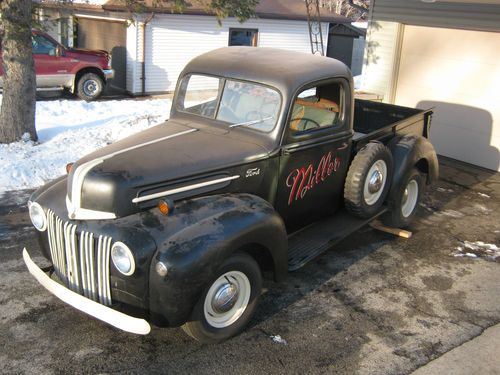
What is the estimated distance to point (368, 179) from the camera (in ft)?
18.7

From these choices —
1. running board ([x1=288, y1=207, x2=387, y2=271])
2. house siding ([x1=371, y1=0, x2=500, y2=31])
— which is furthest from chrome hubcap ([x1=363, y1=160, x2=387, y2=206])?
house siding ([x1=371, y1=0, x2=500, y2=31])

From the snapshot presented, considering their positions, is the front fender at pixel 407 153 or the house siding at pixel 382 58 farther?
the house siding at pixel 382 58

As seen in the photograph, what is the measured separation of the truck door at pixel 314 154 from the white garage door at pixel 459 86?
5.08 meters

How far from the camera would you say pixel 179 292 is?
3.72 metres

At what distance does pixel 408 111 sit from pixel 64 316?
5.00m

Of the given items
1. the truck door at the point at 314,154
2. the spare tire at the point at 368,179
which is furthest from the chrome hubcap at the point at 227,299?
the spare tire at the point at 368,179

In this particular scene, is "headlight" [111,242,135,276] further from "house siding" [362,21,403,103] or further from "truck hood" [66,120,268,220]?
"house siding" [362,21,403,103]

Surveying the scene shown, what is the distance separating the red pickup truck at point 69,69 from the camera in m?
14.0

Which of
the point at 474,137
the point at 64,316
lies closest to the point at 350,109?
the point at 64,316

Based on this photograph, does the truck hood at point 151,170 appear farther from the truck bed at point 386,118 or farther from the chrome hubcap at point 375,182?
the truck bed at point 386,118

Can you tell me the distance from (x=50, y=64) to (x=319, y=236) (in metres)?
11.1

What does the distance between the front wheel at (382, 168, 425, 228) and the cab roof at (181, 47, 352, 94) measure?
1.48 metres

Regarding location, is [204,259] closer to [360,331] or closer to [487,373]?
[360,331]

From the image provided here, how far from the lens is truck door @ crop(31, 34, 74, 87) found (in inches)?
549
